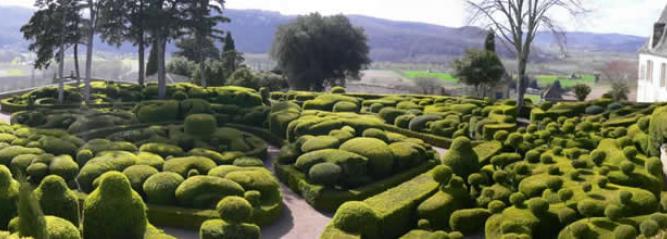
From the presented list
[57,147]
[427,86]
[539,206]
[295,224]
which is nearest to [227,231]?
[295,224]

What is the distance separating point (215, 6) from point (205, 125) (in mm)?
19341

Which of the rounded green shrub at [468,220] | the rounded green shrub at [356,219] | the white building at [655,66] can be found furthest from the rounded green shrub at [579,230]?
the white building at [655,66]

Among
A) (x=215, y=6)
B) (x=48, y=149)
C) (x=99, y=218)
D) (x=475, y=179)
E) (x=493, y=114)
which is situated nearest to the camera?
(x=99, y=218)

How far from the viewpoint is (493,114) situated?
96.0 ft

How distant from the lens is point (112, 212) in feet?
45.4

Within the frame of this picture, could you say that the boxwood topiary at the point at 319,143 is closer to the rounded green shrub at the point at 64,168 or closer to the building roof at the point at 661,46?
the rounded green shrub at the point at 64,168

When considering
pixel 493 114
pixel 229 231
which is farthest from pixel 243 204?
pixel 493 114

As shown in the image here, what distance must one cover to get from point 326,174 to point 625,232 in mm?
9333

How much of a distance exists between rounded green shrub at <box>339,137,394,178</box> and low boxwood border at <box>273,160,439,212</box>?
37 cm

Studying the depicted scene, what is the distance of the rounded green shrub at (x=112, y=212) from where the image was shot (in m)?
13.9

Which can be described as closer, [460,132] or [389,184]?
[389,184]

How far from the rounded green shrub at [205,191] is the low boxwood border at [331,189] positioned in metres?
2.34

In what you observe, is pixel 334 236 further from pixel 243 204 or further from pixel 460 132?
pixel 460 132

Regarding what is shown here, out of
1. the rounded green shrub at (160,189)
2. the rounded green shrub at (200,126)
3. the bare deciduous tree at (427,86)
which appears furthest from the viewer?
the bare deciduous tree at (427,86)
